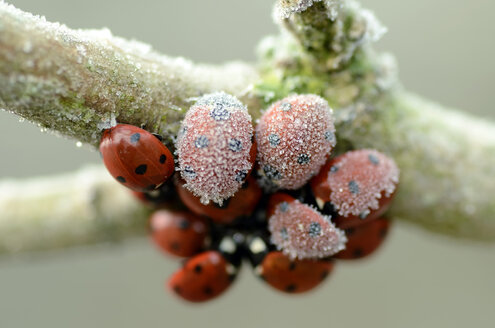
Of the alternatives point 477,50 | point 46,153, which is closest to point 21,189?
point 46,153

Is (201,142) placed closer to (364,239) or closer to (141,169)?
(141,169)

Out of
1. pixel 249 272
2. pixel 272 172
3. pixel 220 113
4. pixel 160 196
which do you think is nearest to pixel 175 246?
pixel 160 196

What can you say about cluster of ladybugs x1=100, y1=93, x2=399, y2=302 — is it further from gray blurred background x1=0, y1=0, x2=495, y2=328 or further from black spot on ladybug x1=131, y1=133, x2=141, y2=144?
gray blurred background x1=0, y1=0, x2=495, y2=328

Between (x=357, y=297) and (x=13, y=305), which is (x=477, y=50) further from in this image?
(x=13, y=305)

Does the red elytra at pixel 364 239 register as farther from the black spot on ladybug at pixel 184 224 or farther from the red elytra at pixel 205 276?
the black spot on ladybug at pixel 184 224

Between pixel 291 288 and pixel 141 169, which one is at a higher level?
pixel 141 169

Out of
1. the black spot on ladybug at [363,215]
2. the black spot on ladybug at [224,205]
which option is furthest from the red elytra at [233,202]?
the black spot on ladybug at [363,215]
